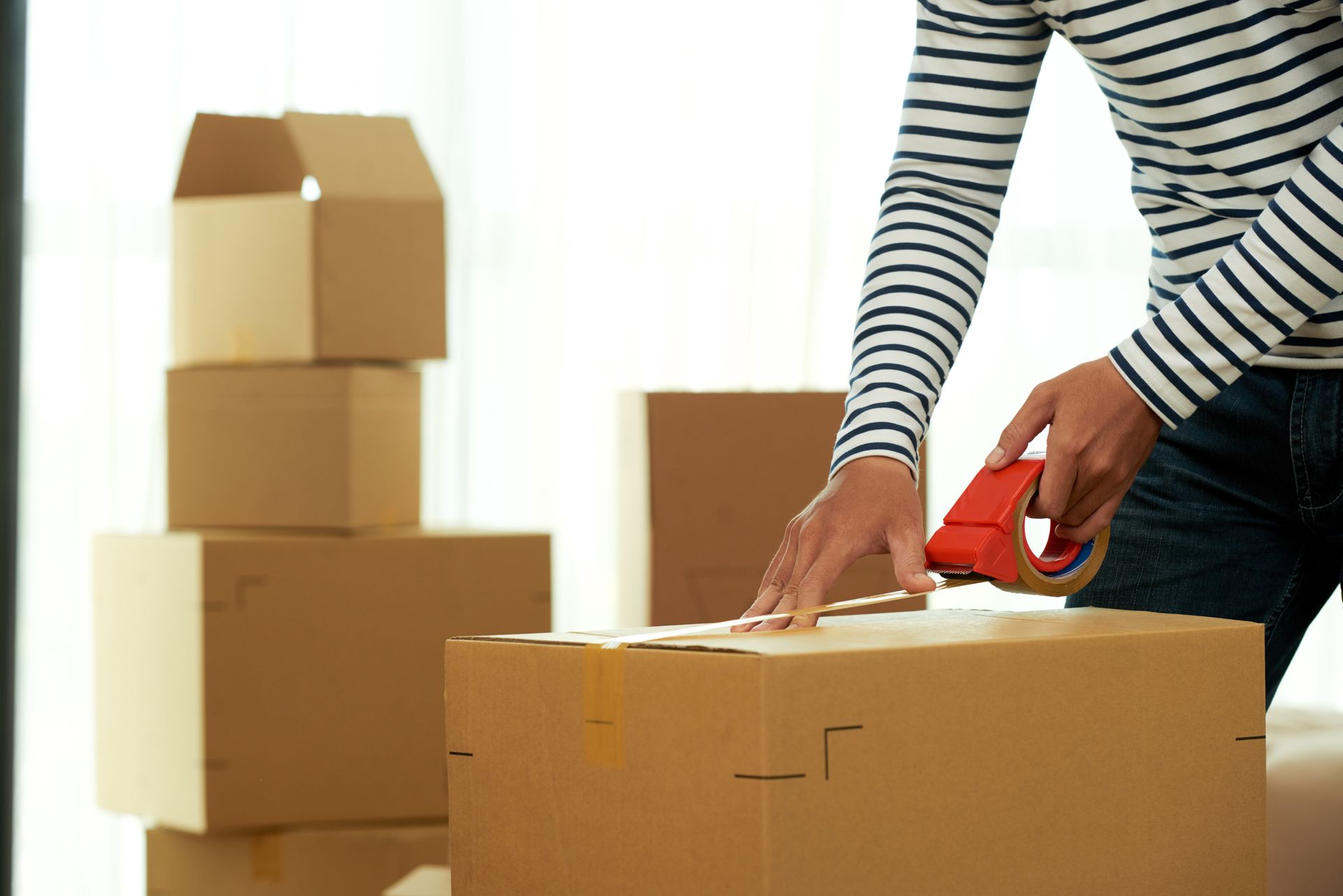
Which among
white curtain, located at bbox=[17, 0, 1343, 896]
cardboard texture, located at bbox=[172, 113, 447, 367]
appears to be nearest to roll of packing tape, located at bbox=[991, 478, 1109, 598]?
cardboard texture, located at bbox=[172, 113, 447, 367]

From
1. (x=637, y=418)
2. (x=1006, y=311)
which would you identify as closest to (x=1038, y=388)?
(x=637, y=418)

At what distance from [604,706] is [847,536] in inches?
8.0

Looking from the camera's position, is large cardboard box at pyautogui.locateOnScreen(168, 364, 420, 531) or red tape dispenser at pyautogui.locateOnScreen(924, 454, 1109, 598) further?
large cardboard box at pyautogui.locateOnScreen(168, 364, 420, 531)

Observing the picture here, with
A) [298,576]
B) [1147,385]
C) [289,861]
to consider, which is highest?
[1147,385]

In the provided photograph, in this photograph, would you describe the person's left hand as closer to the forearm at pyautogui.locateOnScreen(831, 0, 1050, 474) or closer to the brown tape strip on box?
the forearm at pyautogui.locateOnScreen(831, 0, 1050, 474)

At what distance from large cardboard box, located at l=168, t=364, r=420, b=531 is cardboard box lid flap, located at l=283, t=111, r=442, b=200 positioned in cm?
23

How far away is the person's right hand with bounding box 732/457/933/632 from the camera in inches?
27.7

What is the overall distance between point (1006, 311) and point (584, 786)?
1.84m

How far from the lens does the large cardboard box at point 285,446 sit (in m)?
1.59

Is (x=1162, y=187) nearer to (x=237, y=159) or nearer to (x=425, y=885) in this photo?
(x=425, y=885)

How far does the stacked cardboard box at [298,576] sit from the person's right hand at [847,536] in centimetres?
93

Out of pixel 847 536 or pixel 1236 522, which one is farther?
pixel 1236 522

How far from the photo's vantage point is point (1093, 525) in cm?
75

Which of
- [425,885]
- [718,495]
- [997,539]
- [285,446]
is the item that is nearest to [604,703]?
[997,539]
